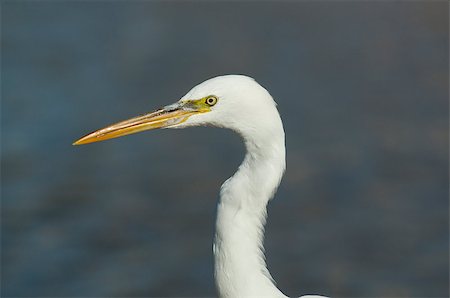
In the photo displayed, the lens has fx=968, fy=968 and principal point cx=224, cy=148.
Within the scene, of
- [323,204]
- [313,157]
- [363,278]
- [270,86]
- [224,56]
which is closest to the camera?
[363,278]

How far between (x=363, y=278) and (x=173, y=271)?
1284 mm

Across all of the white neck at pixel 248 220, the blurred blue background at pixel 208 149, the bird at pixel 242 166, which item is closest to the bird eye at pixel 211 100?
the bird at pixel 242 166

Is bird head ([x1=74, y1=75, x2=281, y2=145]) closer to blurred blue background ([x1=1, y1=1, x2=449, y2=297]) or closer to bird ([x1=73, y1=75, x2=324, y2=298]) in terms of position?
bird ([x1=73, y1=75, x2=324, y2=298])

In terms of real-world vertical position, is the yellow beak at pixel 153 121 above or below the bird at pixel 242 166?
above

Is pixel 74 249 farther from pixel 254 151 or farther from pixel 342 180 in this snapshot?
pixel 254 151

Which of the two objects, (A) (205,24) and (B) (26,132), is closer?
(B) (26,132)

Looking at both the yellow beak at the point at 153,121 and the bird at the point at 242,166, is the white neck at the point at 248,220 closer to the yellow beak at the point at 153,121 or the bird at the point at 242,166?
the bird at the point at 242,166

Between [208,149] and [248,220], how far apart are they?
439 centimetres

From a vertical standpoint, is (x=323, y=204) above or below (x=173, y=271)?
above

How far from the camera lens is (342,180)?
23.6 ft

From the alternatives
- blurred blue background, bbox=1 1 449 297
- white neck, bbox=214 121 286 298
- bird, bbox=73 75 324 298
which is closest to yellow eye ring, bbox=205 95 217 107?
bird, bbox=73 75 324 298

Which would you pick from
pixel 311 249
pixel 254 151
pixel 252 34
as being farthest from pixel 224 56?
pixel 254 151

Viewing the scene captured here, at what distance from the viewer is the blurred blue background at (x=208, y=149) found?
663 centimetres

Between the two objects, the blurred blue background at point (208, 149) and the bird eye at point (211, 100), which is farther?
the blurred blue background at point (208, 149)
